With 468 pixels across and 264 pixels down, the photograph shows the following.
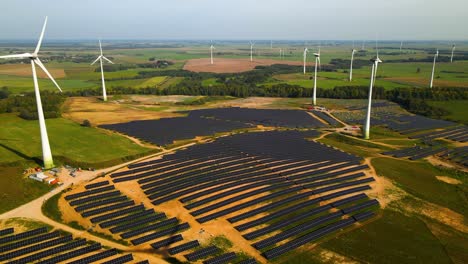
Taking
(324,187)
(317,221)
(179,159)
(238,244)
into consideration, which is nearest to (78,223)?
(238,244)

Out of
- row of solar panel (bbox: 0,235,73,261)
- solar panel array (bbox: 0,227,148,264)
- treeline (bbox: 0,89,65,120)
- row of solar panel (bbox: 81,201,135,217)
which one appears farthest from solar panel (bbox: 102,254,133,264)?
treeline (bbox: 0,89,65,120)

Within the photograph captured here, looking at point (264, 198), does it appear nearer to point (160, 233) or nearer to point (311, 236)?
point (311, 236)

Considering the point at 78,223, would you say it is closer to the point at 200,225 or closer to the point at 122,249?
the point at 122,249

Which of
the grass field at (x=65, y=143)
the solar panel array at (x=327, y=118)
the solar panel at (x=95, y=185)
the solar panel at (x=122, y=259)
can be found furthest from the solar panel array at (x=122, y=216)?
the solar panel array at (x=327, y=118)

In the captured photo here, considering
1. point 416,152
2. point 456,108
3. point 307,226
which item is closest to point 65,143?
point 307,226

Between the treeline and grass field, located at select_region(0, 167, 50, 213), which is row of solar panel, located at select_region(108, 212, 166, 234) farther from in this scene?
the treeline

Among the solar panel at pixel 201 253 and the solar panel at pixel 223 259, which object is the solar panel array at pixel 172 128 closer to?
the solar panel at pixel 201 253
